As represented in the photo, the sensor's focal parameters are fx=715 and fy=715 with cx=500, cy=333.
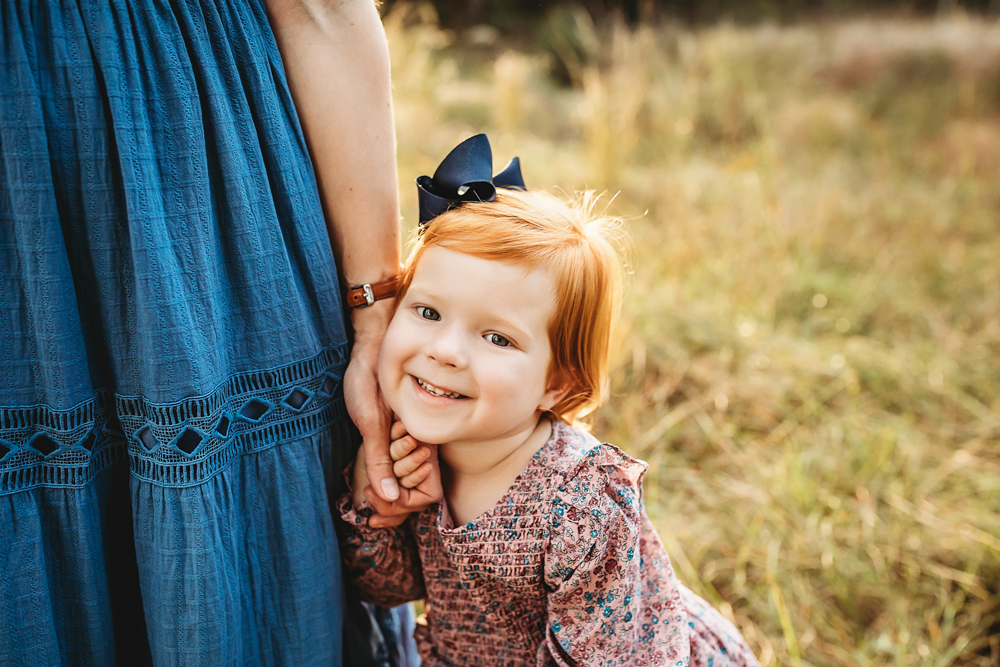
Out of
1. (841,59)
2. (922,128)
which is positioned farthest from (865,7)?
(922,128)

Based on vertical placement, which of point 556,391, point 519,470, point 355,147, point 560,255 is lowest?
point 519,470

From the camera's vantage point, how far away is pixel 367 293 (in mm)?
1164

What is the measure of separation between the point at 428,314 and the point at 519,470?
11.6 inches

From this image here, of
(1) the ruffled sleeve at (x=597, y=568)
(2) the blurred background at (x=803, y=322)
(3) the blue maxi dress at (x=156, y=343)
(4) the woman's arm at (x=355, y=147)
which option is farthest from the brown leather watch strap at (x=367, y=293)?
(2) the blurred background at (x=803, y=322)

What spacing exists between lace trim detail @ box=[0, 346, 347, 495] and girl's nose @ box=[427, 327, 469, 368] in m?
0.19

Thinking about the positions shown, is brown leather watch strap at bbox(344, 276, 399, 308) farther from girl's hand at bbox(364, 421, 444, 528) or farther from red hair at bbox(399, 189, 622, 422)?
girl's hand at bbox(364, 421, 444, 528)

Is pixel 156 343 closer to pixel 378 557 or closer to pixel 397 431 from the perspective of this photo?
pixel 397 431

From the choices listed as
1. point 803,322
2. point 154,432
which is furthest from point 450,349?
point 803,322

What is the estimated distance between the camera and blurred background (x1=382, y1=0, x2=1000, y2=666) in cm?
210

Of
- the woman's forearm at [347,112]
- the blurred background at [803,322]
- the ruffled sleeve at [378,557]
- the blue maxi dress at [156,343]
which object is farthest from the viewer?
the blurred background at [803,322]

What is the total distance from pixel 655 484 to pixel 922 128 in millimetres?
5983

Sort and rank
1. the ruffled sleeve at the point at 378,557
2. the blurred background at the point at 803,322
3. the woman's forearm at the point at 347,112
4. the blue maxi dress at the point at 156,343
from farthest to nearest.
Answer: the blurred background at the point at 803,322 < the ruffled sleeve at the point at 378,557 < the woman's forearm at the point at 347,112 < the blue maxi dress at the point at 156,343

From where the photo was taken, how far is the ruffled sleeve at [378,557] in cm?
115

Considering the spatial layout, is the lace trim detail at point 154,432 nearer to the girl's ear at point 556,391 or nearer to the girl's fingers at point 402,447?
the girl's fingers at point 402,447
